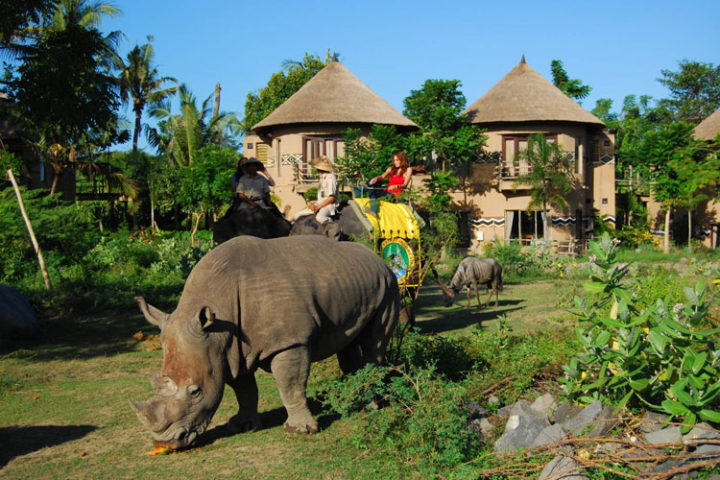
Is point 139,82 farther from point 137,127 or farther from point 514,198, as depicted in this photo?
point 514,198

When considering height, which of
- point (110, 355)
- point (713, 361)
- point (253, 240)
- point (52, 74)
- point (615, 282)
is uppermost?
point (52, 74)

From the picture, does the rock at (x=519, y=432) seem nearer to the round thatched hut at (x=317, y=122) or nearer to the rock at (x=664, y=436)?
the rock at (x=664, y=436)

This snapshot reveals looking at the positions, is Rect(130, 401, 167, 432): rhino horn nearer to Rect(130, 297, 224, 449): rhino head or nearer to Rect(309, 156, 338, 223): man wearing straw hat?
Rect(130, 297, 224, 449): rhino head

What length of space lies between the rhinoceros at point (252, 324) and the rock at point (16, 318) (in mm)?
6147

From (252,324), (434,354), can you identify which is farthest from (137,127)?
(252,324)

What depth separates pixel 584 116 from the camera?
93.8 feet

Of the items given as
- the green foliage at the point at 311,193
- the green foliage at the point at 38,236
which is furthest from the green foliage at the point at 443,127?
the green foliage at the point at 38,236

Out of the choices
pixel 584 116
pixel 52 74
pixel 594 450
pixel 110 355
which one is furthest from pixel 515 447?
pixel 584 116

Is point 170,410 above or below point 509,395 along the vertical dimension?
above

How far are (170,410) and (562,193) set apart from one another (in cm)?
2503

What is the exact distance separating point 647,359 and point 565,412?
872 mm

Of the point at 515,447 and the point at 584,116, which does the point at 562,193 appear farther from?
the point at 515,447

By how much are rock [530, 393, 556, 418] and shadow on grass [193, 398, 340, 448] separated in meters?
1.93

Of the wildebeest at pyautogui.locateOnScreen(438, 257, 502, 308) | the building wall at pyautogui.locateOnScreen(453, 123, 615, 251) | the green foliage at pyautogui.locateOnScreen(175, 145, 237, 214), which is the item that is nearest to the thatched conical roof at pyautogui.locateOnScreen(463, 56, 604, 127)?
the building wall at pyautogui.locateOnScreen(453, 123, 615, 251)
